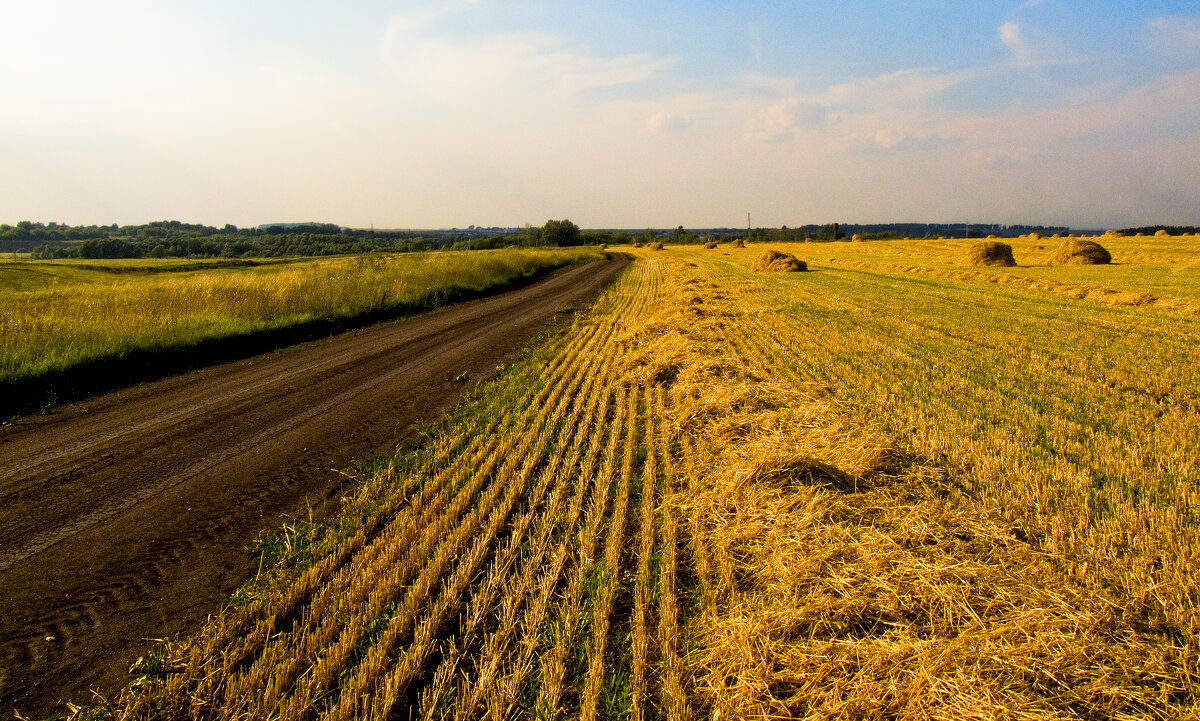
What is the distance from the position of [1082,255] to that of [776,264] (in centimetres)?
1619

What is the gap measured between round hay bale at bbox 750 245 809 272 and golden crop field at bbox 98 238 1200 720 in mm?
23365

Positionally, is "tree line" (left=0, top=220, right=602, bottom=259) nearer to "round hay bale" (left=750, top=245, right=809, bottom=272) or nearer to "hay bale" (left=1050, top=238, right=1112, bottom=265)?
"round hay bale" (left=750, top=245, right=809, bottom=272)

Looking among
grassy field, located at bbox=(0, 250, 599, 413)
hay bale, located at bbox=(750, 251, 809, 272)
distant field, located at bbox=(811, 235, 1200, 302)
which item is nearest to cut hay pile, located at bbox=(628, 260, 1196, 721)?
grassy field, located at bbox=(0, 250, 599, 413)

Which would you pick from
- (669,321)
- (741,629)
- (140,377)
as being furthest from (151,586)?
(669,321)

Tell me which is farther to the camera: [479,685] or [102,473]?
[102,473]

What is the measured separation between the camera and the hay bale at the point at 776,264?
3033 cm

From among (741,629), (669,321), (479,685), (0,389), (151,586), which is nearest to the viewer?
(479,685)

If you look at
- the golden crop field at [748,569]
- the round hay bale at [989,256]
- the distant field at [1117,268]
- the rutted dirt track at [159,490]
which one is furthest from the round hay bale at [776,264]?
the rutted dirt track at [159,490]

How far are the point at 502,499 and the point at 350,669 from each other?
6.41ft

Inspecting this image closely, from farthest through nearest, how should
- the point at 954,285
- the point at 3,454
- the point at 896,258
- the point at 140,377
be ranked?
the point at 896,258
the point at 954,285
the point at 140,377
the point at 3,454

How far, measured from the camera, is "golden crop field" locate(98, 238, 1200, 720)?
2559 mm

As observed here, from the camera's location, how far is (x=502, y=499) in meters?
4.67

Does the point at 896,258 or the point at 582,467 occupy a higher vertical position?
the point at 896,258

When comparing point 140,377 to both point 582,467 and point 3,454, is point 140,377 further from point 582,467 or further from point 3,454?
point 582,467
